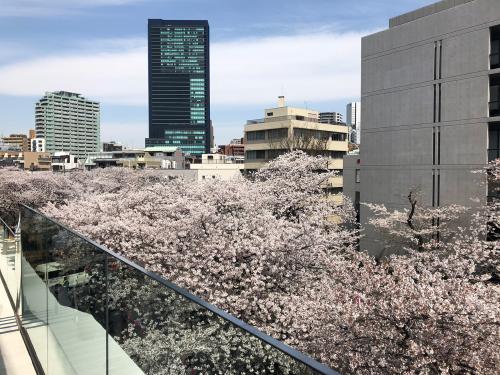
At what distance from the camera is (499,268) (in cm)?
1385

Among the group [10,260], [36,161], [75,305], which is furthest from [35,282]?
[36,161]

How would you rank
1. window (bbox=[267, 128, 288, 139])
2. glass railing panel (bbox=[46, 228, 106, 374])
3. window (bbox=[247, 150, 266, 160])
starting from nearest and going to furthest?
glass railing panel (bbox=[46, 228, 106, 374]) < window (bbox=[267, 128, 288, 139]) < window (bbox=[247, 150, 266, 160])

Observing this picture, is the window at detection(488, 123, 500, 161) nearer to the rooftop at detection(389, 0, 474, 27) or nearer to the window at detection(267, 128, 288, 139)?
the rooftop at detection(389, 0, 474, 27)

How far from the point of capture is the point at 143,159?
88.1 metres

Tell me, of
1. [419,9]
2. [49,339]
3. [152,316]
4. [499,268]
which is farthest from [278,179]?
[152,316]

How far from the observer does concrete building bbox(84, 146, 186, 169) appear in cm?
8662

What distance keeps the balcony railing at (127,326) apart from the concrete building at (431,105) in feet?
64.1

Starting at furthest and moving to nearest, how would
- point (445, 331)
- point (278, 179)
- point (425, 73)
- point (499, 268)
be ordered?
1. point (278, 179)
2. point (425, 73)
3. point (499, 268)
4. point (445, 331)

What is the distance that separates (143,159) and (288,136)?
151 feet

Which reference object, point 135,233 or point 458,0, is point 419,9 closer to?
point 458,0

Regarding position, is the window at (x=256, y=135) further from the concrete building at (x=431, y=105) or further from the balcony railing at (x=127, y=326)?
the balcony railing at (x=127, y=326)

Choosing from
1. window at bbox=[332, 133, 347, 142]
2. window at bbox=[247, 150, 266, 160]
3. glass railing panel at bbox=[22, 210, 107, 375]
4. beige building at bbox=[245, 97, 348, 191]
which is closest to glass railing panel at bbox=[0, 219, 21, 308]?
glass railing panel at bbox=[22, 210, 107, 375]

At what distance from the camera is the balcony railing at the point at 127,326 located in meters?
2.06

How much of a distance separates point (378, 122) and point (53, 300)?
873 inches
